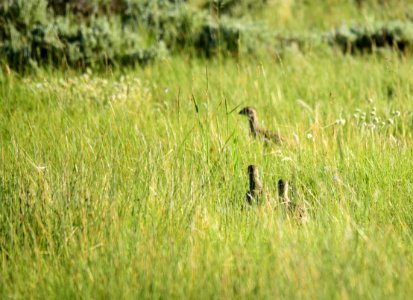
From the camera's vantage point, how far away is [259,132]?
20.6ft

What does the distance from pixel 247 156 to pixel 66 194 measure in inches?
69.1

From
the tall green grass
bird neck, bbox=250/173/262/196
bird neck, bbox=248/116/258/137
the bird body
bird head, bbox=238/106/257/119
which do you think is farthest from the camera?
bird head, bbox=238/106/257/119

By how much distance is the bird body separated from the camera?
609 centimetres

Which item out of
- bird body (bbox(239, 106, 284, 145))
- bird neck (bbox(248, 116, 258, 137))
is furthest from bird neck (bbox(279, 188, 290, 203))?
bird neck (bbox(248, 116, 258, 137))

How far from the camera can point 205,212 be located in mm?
4156

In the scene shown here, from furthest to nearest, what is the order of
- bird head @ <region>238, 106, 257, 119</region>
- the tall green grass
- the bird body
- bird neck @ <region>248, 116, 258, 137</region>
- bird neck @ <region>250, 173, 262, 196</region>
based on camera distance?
1. bird head @ <region>238, 106, 257, 119</region>
2. bird neck @ <region>248, 116, 258, 137</region>
3. the bird body
4. bird neck @ <region>250, 173, 262, 196</region>
5. the tall green grass

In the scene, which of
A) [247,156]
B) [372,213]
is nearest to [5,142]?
[247,156]

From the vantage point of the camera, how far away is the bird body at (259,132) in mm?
6086

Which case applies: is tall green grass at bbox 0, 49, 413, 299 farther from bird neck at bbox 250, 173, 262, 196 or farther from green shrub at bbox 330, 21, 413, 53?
green shrub at bbox 330, 21, 413, 53

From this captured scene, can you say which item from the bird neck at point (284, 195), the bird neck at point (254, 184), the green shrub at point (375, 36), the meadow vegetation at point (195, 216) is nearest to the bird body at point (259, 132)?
the meadow vegetation at point (195, 216)

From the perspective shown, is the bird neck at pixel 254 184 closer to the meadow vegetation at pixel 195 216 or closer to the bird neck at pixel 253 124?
the meadow vegetation at pixel 195 216

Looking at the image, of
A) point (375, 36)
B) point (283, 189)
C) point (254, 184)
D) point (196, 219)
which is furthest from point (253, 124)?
point (375, 36)

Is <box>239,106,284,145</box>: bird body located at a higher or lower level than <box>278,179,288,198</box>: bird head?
lower

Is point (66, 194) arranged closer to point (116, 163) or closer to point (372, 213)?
point (116, 163)
